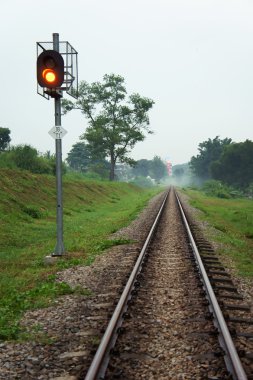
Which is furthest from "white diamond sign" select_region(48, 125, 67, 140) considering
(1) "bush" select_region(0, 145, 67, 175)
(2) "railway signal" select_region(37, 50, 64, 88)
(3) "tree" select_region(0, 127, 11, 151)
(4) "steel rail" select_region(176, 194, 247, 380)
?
(3) "tree" select_region(0, 127, 11, 151)

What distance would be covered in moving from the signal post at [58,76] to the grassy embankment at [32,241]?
1.20m

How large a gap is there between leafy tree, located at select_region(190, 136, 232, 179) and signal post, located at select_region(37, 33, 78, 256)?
101 m

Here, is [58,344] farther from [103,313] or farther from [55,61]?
[55,61]

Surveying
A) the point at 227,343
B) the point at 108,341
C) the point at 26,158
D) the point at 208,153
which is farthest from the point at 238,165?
the point at 108,341

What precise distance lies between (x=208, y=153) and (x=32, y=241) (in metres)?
102

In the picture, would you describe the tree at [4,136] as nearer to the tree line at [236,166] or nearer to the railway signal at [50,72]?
the railway signal at [50,72]

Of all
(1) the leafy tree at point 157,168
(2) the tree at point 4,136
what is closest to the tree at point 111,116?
(2) the tree at point 4,136

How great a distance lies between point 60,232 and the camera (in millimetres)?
9977

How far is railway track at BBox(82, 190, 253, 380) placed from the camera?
4.10 meters

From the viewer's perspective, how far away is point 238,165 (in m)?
81.5

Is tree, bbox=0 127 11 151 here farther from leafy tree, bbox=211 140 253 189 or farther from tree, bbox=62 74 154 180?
leafy tree, bbox=211 140 253 189

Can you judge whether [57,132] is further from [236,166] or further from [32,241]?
[236,166]

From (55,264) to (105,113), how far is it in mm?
49064

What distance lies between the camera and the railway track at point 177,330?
13.5 ft
